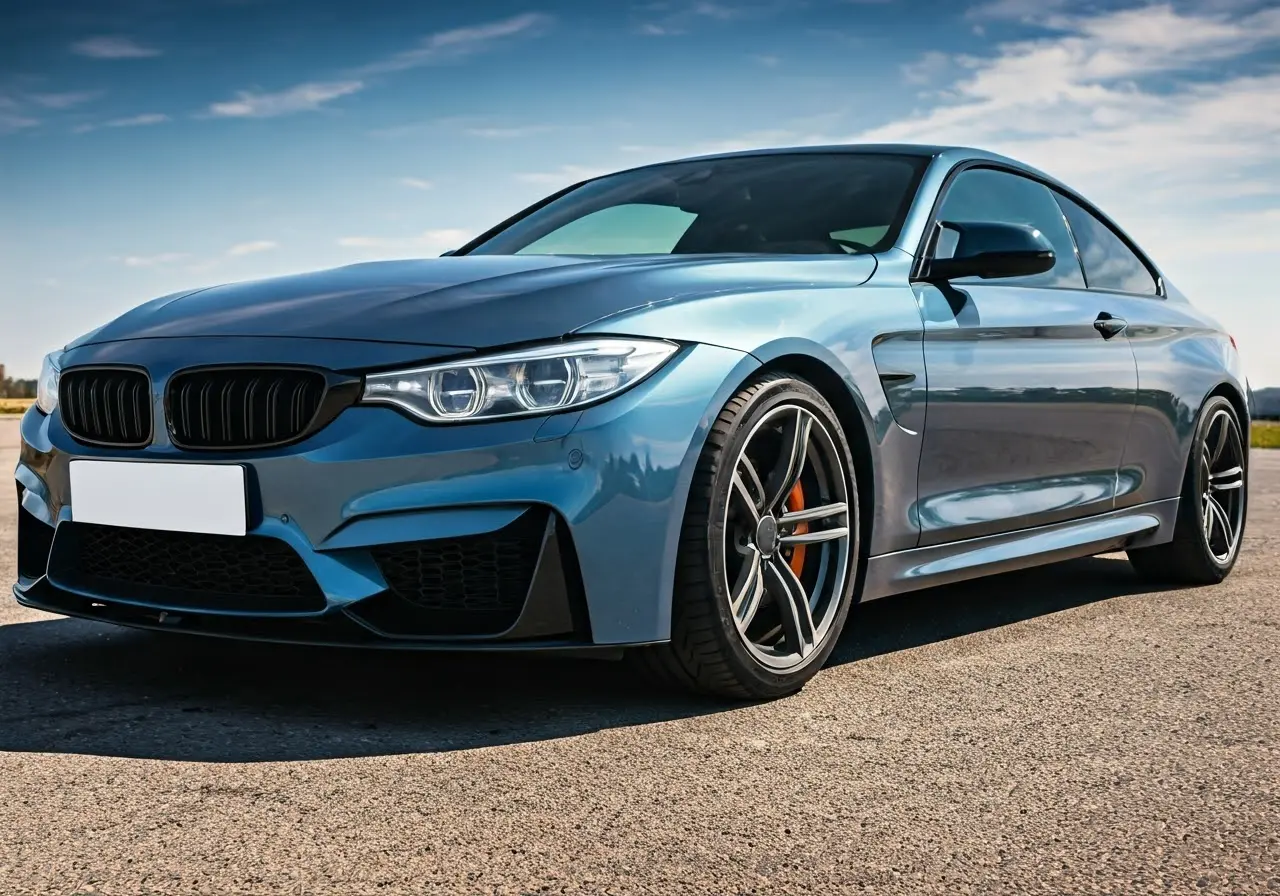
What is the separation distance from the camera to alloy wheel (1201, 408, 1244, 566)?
18.9 feet

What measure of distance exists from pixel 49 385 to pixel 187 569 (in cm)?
75

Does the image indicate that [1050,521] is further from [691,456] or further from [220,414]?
[220,414]

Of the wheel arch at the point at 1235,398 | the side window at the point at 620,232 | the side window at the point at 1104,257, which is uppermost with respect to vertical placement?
the side window at the point at 620,232

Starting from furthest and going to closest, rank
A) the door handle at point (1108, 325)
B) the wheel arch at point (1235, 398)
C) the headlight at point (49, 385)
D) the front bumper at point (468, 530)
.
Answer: the wheel arch at point (1235, 398) → the door handle at point (1108, 325) → the headlight at point (49, 385) → the front bumper at point (468, 530)

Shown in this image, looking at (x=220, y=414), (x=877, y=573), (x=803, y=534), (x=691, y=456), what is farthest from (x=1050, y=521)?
(x=220, y=414)

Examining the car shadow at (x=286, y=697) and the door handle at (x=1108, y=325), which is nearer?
the car shadow at (x=286, y=697)

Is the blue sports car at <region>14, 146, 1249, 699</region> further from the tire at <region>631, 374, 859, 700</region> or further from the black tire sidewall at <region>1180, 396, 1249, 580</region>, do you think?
the black tire sidewall at <region>1180, 396, 1249, 580</region>

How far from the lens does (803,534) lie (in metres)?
3.68

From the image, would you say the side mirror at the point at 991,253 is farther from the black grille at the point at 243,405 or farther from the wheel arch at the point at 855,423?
the black grille at the point at 243,405

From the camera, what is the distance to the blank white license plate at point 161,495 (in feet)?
10.4

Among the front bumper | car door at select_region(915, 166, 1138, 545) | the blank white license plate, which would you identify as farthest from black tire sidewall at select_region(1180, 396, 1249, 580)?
the blank white license plate

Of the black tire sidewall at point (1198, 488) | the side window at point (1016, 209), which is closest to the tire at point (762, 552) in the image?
the side window at point (1016, 209)

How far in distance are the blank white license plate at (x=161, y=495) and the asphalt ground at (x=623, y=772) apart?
42 cm

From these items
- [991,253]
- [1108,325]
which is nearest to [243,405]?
[991,253]
